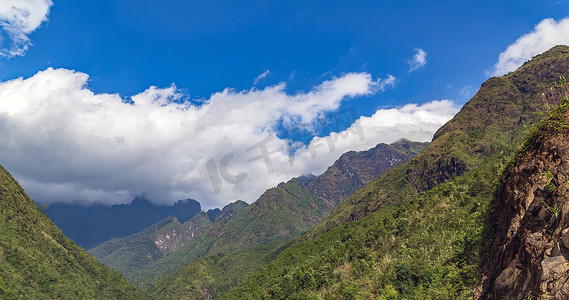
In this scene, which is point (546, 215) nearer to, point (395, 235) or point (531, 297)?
point (531, 297)

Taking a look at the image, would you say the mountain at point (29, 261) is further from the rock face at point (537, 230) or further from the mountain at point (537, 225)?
the mountain at point (537, 225)

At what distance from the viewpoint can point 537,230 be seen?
39.2ft

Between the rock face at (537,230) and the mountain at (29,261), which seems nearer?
the rock face at (537,230)

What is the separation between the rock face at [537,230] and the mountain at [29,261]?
596 feet

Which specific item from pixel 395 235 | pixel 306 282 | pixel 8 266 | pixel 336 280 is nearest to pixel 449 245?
pixel 395 235

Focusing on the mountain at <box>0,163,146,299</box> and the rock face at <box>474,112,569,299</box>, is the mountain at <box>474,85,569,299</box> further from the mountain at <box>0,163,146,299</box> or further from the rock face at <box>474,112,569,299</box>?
the mountain at <box>0,163,146,299</box>

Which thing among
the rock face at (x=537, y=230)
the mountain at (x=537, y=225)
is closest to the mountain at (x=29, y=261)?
the rock face at (x=537, y=230)

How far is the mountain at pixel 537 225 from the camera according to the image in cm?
1007

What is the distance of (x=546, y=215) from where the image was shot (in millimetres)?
11891

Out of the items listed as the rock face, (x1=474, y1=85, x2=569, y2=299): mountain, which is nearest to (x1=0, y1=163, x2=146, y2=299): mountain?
the rock face

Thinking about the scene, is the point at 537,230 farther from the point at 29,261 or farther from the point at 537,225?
the point at 29,261

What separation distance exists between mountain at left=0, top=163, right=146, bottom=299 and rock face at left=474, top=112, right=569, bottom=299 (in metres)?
182

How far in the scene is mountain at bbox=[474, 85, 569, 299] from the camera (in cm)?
1007

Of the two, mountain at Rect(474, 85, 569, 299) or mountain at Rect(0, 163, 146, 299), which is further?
mountain at Rect(0, 163, 146, 299)
